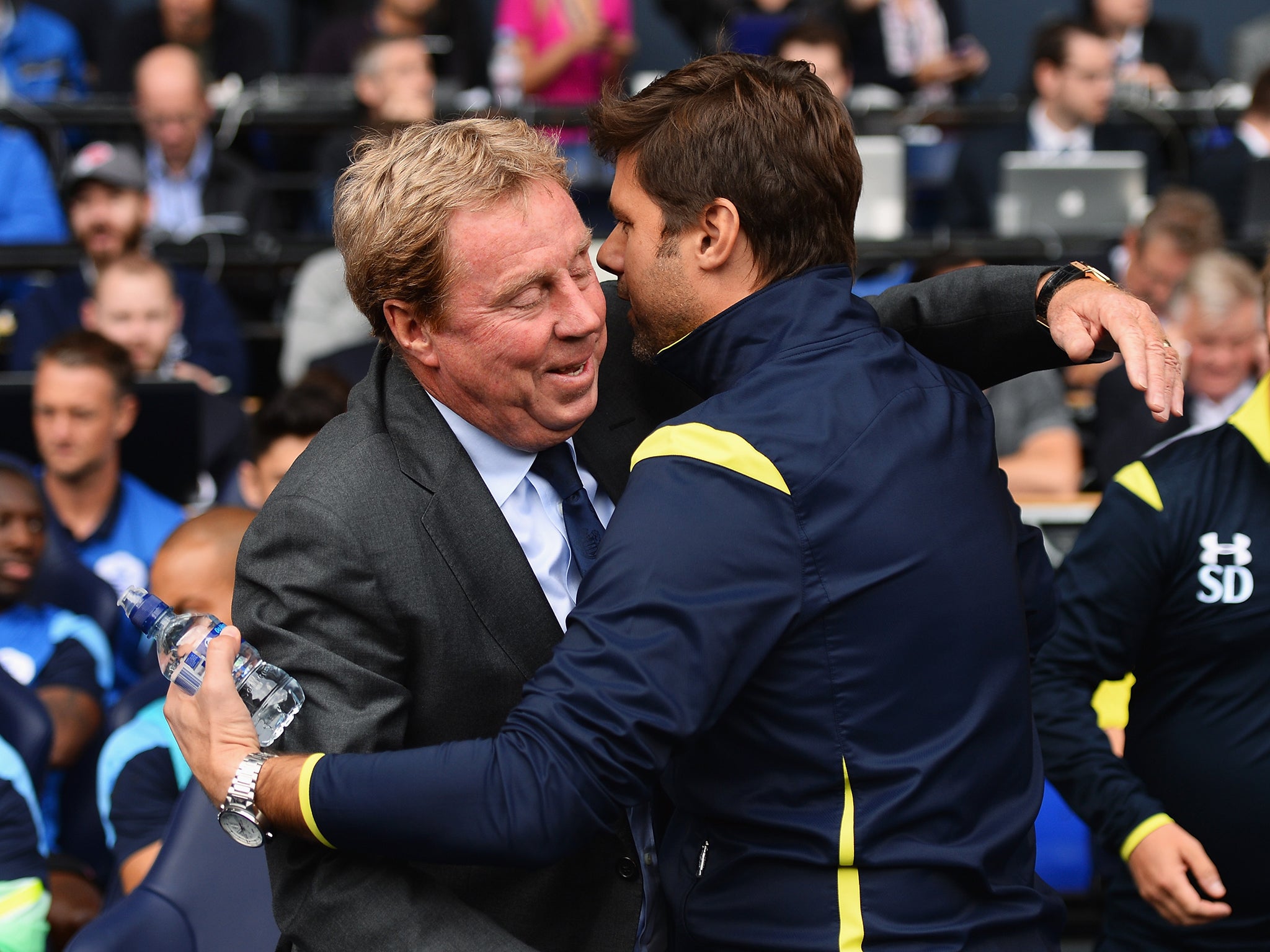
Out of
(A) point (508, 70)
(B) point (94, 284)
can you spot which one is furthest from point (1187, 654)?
(A) point (508, 70)

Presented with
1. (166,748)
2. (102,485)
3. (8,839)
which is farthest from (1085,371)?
(8,839)

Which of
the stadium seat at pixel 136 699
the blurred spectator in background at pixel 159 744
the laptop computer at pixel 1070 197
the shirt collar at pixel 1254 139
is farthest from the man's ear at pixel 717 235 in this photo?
the shirt collar at pixel 1254 139

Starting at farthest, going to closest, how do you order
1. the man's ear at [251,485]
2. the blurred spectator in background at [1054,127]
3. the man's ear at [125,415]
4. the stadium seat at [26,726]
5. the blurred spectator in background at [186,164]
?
the blurred spectator in background at [1054,127], the blurred spectator in background at [186,164], the man's ear at [125,415], the man's ear at [251,485], the stadium seat at [26,726]

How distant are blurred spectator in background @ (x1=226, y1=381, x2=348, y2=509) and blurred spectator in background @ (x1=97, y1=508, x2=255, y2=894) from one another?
0.66m

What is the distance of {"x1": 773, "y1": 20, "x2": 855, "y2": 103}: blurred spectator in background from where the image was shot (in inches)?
255

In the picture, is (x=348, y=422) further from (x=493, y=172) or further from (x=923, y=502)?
(x=923, y=502)

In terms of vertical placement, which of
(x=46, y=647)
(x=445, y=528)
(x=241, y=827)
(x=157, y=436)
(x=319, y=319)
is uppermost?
(x=445, y=528)

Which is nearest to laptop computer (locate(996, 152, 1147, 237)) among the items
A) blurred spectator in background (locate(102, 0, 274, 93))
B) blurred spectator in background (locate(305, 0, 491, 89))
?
blurred spectator in background (locate(305, 0, 491, 89))

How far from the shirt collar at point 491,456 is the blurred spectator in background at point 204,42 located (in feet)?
21.0

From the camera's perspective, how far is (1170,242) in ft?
17.4

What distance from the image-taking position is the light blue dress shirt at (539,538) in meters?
1.77

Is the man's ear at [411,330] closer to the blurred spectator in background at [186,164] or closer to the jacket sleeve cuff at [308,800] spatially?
the jacket sleeve cuff at [308,800]

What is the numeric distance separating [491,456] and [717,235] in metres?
0.40

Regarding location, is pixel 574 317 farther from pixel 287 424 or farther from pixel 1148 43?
pixel 1148 43
